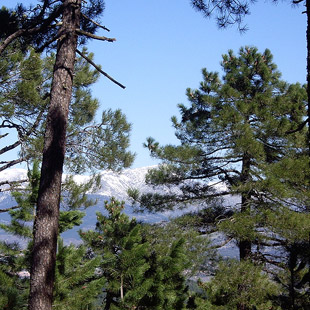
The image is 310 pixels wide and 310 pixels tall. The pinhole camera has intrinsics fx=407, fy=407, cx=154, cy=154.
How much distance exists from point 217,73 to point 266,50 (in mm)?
1965

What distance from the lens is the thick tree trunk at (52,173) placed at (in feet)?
13.7

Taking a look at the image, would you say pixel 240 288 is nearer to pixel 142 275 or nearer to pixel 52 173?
pixel 142 275

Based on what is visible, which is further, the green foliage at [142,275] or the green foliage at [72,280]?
the green foliage at [142,275]

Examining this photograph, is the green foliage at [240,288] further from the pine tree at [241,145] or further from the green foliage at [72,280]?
the green foliage at [72,280]

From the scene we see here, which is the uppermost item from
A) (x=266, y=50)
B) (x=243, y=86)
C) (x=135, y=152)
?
(x=266, y=50)

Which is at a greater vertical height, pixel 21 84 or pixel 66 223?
pixel 21 84

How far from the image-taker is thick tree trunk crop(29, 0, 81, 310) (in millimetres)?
4188

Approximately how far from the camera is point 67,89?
492 cm

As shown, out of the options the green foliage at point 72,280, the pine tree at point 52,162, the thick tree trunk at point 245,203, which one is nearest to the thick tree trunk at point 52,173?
the pine tree at point 52,162

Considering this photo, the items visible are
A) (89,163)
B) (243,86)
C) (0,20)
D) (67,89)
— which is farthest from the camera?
(243,86)

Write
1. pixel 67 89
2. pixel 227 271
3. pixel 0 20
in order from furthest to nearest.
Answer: pixel 227 271 < pixel 0 20 < pixel 67 89

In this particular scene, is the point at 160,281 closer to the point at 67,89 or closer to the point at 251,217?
the point at 67,89

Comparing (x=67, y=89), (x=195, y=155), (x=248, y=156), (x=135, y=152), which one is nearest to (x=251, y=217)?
(x=248, y=156)

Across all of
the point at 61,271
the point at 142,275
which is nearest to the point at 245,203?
the point at 142,275
